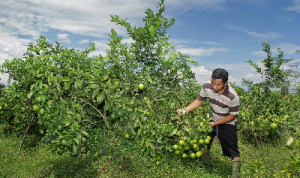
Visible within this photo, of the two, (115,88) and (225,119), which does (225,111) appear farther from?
(115,88)

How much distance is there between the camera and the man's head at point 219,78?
11.2 feet

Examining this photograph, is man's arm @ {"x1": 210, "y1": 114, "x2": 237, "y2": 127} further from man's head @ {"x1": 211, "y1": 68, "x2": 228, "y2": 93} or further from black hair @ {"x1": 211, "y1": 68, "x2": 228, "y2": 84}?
black hair @ {"x1": 211, "y1": 68, "x2": 228, "y2": 84}

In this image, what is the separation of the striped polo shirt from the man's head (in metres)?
0.19

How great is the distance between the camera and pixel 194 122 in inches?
136

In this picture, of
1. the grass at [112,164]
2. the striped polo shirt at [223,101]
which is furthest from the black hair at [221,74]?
the grass at [112,164]

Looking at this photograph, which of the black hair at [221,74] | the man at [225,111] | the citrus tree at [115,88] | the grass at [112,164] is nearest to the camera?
the citrus tree at [115,88]

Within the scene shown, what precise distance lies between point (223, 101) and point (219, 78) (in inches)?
17.7

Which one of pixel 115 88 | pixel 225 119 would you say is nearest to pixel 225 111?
pixel 225 119

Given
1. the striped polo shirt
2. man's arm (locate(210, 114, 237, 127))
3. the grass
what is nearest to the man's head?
the striped polo shirt

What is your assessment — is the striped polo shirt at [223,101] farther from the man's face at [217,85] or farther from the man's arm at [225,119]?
the man's face at [217,85]

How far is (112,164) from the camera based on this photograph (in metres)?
4.03

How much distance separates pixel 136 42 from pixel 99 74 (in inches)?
66.2

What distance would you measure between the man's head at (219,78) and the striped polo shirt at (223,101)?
0.63 ft

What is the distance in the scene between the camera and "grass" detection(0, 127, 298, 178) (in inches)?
154
